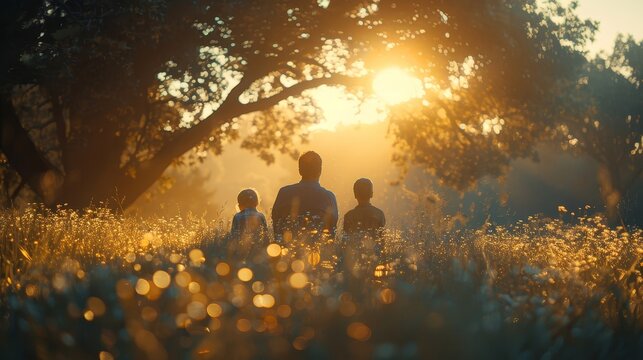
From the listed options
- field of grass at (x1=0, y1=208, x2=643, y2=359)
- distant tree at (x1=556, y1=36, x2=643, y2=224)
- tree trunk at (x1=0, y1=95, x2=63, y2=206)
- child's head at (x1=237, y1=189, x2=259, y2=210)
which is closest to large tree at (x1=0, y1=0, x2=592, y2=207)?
tree trunk at (x1=0, y1=95, x2=63, y2=206)

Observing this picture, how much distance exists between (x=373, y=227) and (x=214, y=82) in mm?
7874

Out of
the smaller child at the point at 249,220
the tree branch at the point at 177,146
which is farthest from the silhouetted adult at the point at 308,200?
the tree branch at the point at 177,146

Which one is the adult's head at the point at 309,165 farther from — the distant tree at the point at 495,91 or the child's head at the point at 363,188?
the distant tree at the point at 495,91

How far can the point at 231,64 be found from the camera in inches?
650

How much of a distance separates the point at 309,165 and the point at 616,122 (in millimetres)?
36020

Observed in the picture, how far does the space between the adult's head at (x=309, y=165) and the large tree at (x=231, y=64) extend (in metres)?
5.07

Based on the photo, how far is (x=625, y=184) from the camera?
40.5m

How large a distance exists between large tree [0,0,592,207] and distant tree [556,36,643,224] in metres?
23.5

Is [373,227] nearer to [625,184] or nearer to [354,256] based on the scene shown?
[354,256]

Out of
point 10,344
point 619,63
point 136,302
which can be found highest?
point 619,63

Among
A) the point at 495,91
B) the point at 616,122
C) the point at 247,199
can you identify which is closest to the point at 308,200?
the point at 247,199

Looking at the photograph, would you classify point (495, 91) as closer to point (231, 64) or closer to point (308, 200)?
point (231, 64)

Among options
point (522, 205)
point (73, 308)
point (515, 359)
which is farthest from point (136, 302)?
point (522, 205)

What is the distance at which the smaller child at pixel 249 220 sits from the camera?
632 cm
